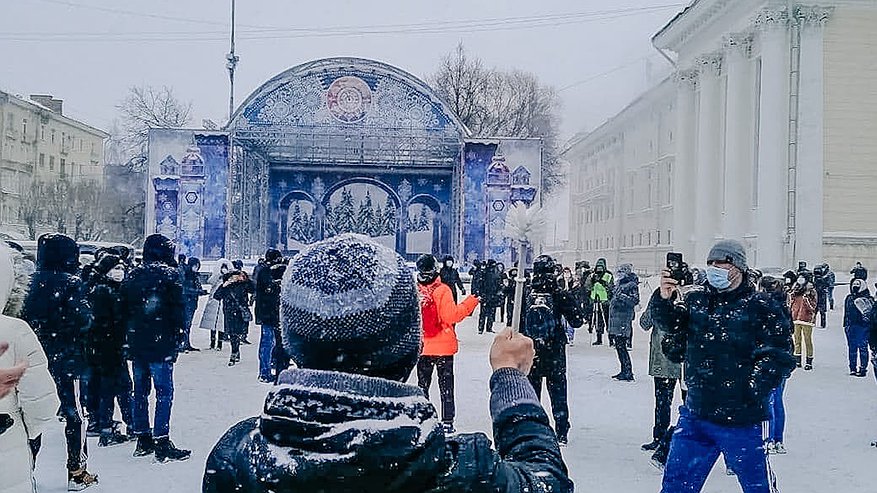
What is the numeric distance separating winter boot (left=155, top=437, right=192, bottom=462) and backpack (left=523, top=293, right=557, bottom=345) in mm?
3005

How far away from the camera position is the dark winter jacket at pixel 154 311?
22.0ft

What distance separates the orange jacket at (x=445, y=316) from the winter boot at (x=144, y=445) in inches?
93.3

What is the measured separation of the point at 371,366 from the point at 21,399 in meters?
2.46

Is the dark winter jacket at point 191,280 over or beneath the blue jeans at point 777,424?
over

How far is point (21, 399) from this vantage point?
11.4ft

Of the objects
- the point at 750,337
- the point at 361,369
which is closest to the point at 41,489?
the point at 750,337

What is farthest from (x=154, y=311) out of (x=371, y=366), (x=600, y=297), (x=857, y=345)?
(x=600, y=297)

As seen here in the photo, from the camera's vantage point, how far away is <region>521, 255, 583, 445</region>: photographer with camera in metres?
7.31

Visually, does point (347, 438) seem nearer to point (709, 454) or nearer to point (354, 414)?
point (354, 414)

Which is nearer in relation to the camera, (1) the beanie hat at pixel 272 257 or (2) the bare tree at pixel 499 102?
(1) the beanie hat at pixel 272 257

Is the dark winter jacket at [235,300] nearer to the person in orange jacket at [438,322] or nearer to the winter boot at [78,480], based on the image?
the person in orange jacket at [438,322]

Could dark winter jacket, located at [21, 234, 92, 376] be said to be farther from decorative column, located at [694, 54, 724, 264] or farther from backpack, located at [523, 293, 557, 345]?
decorative column, located at [694, 54, 724, 264]

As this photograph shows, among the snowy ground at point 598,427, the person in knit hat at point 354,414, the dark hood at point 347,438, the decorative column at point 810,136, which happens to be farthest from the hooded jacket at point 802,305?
the decorative column at point 810,136

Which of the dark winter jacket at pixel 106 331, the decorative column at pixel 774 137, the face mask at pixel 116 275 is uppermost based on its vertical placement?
the decorative column at pixel 774 137
